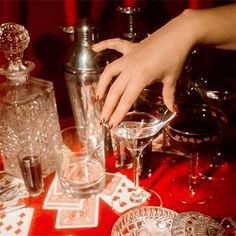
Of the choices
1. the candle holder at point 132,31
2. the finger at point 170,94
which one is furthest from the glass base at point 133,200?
the candle holder at point 132,31

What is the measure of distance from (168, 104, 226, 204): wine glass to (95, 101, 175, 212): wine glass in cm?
6

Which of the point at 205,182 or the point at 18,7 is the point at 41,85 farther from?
the point at 205,182

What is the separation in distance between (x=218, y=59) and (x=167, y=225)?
2.85 ft

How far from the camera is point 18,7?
4.79ft

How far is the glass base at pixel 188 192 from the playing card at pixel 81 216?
0.24 meters

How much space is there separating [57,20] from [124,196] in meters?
0.81

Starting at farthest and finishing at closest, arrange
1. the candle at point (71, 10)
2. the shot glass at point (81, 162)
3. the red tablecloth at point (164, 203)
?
the candle at point (71, 10) → the shot glass at point (81, 162) → the red tablecloth at point (164, 203)

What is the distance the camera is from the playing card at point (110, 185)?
1146 mm

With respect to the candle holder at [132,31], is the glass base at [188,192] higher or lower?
lower

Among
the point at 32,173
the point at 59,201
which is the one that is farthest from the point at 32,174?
the point at 59,201

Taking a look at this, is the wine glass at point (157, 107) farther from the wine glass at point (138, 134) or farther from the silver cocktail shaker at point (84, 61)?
the silver cocktail shaker at point (84, 61)

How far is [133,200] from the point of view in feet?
3.73

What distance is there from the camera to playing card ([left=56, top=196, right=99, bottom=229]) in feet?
3.42

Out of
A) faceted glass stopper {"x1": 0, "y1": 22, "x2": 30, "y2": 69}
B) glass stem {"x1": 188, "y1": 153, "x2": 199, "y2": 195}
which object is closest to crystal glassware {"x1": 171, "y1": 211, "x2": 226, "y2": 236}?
glass stem {"x1": 188, "y1": 153, "x2": 199, "y2": 195}
